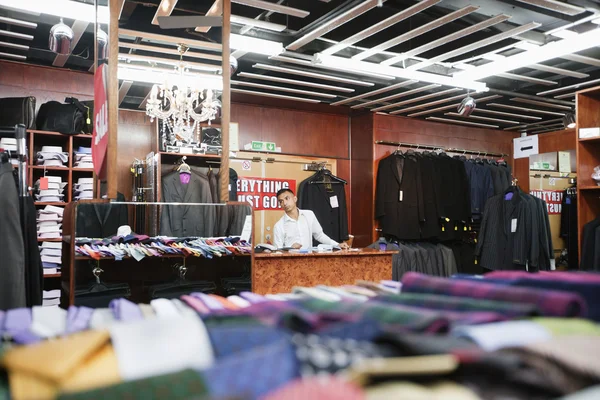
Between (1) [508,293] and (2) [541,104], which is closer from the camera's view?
(1) [508,293]

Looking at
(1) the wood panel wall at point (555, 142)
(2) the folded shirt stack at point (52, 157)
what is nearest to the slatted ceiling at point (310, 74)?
(2) the folded shirt stack at point (52, 157)

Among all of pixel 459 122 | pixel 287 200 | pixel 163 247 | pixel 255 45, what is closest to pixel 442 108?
pixel 459 122

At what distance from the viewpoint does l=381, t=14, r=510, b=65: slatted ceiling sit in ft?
15.7

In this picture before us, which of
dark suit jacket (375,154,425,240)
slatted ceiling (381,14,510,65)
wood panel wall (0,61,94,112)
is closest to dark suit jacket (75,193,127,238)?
slatted ceiling (381,14,510,65)

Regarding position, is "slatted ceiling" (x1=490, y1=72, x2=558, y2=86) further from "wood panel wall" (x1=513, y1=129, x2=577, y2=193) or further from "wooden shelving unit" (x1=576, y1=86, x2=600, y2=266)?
"wooden shelving unit" (x1=576, y1=86, x2=600, y2=266)

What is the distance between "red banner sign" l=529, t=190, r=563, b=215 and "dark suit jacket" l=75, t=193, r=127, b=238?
6.93 m

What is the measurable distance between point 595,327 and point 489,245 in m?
6.87

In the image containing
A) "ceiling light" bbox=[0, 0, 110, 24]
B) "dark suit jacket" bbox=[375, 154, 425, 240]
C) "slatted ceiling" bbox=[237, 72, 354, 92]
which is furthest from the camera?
"dark suit jacket" bbox=[375, 154, 425, 240]

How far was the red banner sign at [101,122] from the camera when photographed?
9.24ft

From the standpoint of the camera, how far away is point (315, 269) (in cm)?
495

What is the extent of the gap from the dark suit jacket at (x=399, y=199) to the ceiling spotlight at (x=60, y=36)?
16.6 ft

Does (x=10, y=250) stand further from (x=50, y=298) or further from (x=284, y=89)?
(x=284, y=89)

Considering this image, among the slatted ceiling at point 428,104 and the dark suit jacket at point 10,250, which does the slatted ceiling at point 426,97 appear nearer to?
the slatted ceiling at point 428,104

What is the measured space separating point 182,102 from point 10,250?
1639mm
